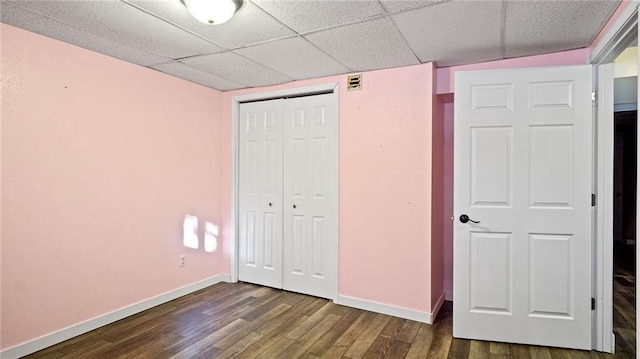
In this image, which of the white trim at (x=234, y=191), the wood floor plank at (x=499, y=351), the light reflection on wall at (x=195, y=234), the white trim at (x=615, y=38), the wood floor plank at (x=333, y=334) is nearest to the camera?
the white trim at (x=615, y=38)

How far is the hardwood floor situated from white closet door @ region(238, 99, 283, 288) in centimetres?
55

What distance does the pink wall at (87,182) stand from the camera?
7.53ft

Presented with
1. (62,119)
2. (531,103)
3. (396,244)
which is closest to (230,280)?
(396,244)

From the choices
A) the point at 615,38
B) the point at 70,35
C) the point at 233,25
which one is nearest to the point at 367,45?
the point at 233,25

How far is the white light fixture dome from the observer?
5.93 feet

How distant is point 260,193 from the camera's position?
12.6ft

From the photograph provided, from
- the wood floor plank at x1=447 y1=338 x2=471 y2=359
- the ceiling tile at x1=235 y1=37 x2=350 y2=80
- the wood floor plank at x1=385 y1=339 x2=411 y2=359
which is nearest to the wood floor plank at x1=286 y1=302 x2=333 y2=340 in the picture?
the wood floor plank at x1=385 y1=339 x2=411 y2=359

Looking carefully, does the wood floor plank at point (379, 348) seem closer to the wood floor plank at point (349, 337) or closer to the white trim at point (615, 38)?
the wood floor plank at point (349, 337)

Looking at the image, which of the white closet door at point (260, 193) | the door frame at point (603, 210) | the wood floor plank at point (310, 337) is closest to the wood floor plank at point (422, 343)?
the wood floor plank at point (310, 337)

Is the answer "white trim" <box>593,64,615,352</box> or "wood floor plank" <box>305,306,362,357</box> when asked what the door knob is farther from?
"wood floor plank" <box>305,306,362,357</box>

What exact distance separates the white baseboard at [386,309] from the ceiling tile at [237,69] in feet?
7.65

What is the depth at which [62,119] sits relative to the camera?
99.5 inches

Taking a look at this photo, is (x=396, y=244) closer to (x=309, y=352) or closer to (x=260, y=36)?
(x=309, y=352)

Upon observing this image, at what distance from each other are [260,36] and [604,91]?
2.48 m
